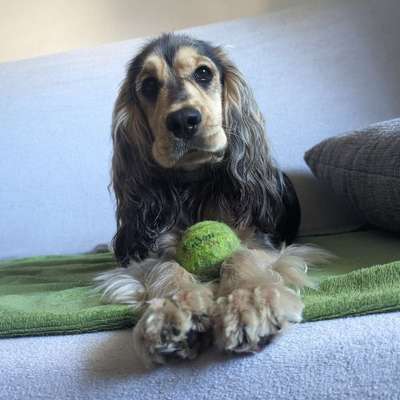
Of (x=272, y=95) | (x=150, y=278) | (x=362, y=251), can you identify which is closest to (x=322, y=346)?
(x=150, y=278)

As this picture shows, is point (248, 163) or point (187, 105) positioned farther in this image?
point (248, 163)

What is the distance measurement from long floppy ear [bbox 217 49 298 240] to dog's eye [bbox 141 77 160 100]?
239 millimetres

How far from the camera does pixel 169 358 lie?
0.84 metres

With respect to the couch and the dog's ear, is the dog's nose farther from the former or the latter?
the couch

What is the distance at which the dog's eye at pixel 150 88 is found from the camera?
150cm

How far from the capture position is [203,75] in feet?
5.06

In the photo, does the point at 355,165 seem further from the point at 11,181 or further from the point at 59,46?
the point at 59,46

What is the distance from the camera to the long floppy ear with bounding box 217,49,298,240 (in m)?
1.52

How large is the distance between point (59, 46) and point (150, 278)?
2013 millimetres

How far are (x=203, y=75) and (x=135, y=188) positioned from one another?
0.41 metres

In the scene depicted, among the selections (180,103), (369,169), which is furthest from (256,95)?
(180,103)

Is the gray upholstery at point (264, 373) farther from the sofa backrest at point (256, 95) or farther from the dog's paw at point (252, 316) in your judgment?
the sofa backrest at point (256, 95)

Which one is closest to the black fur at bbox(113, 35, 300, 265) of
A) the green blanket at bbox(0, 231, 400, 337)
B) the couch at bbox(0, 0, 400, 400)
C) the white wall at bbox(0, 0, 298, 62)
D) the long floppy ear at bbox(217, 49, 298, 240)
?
the long floppy ear at bbox(217, 49, 298, 240)

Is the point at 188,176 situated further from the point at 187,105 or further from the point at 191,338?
the point at 191,338
